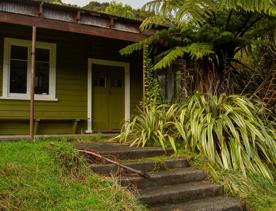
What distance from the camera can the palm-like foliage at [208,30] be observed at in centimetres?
798

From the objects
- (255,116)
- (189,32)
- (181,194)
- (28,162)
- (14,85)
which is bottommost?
(181,194)

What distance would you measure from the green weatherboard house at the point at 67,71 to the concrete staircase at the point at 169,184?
142 inches

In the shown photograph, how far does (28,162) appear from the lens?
4836mm

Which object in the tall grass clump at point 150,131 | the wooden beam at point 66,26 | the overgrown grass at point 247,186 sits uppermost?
the wooden beam at point 66,26

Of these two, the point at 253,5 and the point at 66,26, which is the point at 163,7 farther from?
the point at 66,26

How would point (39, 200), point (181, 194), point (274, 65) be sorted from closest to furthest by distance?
1. point (39, 200)
2. point (181, 194)
3. point (274, 65)

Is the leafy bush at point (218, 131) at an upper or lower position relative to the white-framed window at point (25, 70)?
lower

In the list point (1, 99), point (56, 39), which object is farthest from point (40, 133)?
point (56, 39)

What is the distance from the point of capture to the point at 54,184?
4.36 m

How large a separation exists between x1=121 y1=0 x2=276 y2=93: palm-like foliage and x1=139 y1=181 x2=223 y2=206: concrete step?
9.33 feet

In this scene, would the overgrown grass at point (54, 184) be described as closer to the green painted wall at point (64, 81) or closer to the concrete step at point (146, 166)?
the concrete step at point (146, 166)

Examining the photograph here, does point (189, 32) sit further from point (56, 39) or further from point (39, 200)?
point (39, 200)

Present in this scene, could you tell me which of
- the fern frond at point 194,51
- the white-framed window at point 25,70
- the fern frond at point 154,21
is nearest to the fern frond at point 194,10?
the fern frond at point 194,51

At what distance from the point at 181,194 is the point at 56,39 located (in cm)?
630
